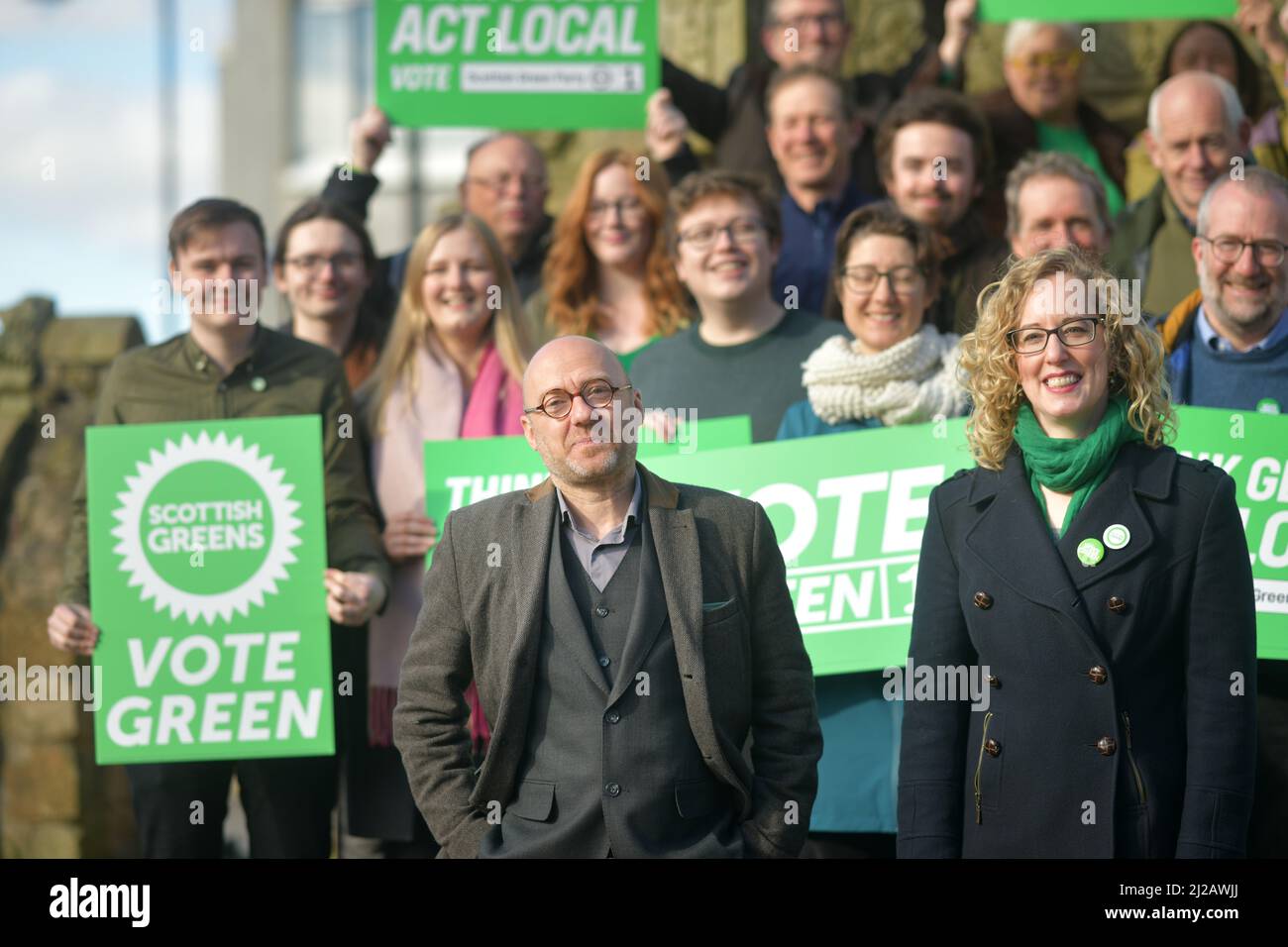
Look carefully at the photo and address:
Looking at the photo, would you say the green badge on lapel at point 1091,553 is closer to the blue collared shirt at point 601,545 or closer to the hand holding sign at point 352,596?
the blue collared shirt at point 601,545

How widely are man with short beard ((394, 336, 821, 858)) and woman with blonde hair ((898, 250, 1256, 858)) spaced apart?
38 centimetres

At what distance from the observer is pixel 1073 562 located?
14.7ft

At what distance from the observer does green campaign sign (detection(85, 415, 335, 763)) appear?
619 centimetres

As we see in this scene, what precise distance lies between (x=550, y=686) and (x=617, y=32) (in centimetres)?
361

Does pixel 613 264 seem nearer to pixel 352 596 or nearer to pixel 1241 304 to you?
pixel 352 596

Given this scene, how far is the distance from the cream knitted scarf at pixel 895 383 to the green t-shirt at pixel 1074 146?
5.51 ft

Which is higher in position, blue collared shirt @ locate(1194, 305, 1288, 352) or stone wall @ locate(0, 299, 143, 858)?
blue collared shirt @ locate(1194, 305, 1288, 352)

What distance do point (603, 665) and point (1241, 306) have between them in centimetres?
272

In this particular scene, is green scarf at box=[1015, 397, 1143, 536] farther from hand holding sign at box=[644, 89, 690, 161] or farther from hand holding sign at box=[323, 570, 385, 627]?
hand holding sign at box=[644, 89, 690, 161]

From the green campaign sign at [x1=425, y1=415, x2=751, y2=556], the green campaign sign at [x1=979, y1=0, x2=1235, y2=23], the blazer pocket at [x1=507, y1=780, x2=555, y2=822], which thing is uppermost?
the green campaign sign at [x1=979, y1=0, x2=1235, y2=23]

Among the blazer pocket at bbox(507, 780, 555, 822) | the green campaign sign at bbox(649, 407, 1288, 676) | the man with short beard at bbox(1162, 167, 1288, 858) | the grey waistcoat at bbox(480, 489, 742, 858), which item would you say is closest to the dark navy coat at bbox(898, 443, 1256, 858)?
the grey waistcoat at bbox(480, 489, 742, 858)

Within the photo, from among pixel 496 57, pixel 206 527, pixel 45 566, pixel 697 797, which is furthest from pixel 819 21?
pixel 45 566
